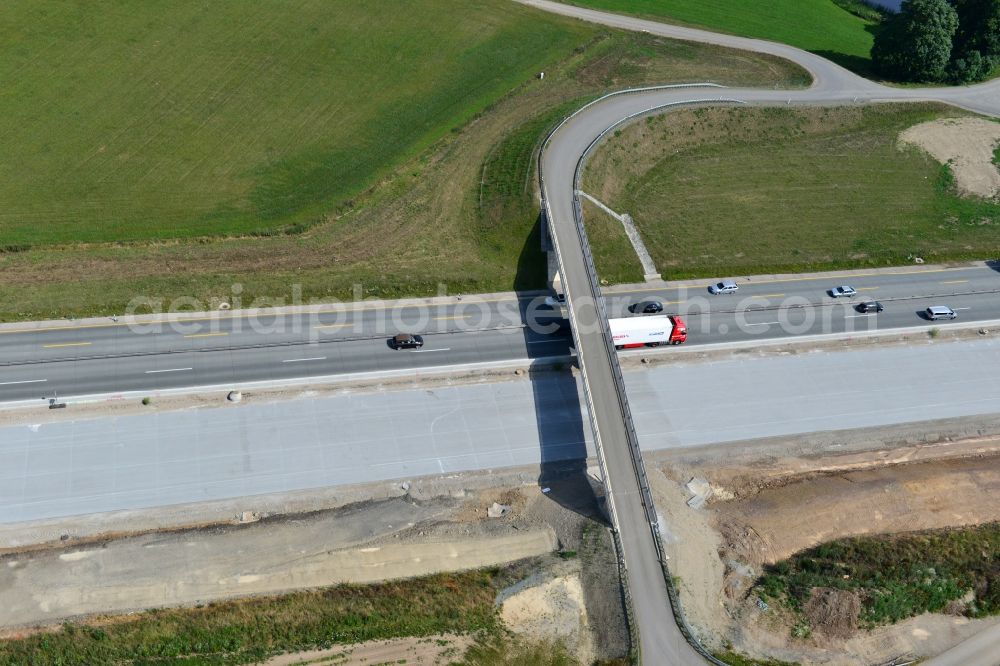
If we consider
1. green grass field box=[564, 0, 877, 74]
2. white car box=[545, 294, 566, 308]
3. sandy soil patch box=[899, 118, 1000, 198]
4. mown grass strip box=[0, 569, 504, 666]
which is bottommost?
mown grass strip box=[0, 569, 504, 666]

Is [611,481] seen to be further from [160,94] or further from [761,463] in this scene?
[160,94]

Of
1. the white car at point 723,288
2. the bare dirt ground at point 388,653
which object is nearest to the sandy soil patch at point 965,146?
the white car at point 723,288

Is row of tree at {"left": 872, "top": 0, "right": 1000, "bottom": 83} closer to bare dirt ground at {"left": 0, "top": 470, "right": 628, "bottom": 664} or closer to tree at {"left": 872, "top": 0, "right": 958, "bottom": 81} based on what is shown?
tree at {"left": 872, "top": 0, "right": 958, "bottom": 81}

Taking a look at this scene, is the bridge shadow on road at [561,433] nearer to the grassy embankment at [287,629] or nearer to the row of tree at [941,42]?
the grassy embankment at [287,629]

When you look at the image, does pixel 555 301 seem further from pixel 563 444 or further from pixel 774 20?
pixel 774 20

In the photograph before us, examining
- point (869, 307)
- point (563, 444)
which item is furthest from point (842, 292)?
point (563, 444)

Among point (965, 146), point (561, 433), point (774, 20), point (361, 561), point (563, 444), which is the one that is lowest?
point (361, 561)

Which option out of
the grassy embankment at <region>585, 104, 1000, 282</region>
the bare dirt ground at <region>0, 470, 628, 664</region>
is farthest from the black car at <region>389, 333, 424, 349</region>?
the grassy embankment at <region>585, 104, 1000, 282</region>
